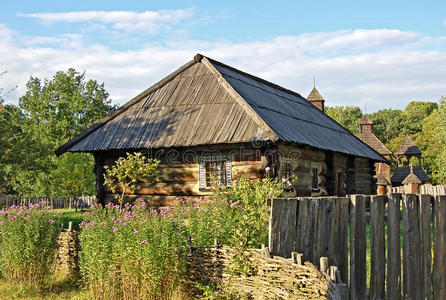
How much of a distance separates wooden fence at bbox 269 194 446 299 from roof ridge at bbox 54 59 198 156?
10994 mm

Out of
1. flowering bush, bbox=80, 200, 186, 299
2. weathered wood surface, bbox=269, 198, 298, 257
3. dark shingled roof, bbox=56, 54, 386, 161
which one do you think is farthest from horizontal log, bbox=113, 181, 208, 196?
weathered wood surface, bbox=269, 198, 298, 257

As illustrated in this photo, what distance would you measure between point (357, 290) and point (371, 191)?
20.0 meters

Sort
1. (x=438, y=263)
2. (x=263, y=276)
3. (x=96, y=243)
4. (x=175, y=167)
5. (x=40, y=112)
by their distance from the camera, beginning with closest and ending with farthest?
(x=438, y=263) < (x=263, y=276) < (x=96, y=243) < (x=175, y=167) < (x=40, y=112)

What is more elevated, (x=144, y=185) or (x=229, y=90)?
(x=229, y=90)

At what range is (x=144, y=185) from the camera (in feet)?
47.6

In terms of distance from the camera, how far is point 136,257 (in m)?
6.74

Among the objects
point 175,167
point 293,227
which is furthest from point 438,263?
point 175,167

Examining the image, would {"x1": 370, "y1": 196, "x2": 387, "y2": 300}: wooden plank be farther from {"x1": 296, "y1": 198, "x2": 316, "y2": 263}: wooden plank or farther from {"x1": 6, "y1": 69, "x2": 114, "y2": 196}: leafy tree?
{"x1": 6, "y1": 69, "x2": 114, "y2": 196}: leafy tree

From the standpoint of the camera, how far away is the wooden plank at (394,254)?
544 centimetres

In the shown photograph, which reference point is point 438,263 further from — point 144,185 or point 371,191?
point 371,191

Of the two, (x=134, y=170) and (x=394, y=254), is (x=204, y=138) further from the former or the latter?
(x=394, y=254)

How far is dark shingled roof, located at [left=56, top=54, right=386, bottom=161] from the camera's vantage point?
13000 mm

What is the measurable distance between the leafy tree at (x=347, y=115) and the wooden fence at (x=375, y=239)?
5627 cm

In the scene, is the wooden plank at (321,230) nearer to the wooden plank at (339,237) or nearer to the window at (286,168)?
the wooden plank at (339,237)
